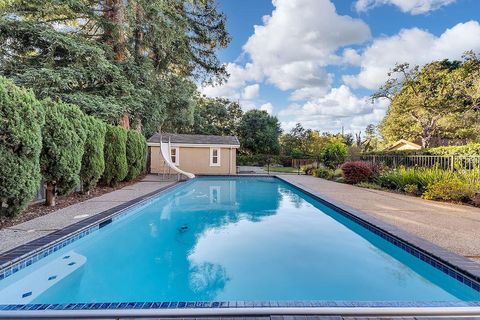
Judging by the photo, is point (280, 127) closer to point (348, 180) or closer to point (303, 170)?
point (303, 170)

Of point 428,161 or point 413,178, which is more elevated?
point 428,161

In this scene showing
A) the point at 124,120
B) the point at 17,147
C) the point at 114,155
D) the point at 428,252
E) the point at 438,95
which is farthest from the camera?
the point at 438,95

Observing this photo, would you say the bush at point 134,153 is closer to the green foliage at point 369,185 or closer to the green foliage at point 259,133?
the green foliage at point 369,185

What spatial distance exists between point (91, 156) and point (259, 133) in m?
22.7

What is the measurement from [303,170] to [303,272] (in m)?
17.0

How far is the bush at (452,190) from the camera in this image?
308 inches

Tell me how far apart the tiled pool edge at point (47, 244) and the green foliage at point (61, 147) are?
141 cm

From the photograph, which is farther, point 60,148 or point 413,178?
point 413,178

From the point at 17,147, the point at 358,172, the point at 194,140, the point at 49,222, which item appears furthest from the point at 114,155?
the point at 358,172

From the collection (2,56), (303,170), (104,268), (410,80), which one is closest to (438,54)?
(410,80)

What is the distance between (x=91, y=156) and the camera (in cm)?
800

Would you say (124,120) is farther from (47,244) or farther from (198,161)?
(47,244)

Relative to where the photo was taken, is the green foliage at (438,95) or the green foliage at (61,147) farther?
the green foliage at (438,95)

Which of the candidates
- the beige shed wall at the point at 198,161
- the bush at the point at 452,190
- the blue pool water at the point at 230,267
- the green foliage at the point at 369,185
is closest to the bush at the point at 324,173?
the green foliage at the point at 369,185
